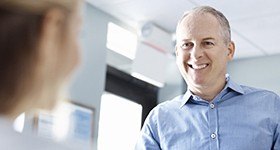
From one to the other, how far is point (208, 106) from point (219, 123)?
0.22ft

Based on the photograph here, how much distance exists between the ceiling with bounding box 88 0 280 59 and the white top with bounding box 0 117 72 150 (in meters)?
2.56

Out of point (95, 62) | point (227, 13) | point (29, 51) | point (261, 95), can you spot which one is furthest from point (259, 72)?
point (29, 51)

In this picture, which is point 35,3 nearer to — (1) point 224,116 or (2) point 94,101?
(1) point 224,116

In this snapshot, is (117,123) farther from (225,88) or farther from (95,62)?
(225,88)

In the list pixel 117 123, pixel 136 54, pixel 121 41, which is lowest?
pixel 117 123

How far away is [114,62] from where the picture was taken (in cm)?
321

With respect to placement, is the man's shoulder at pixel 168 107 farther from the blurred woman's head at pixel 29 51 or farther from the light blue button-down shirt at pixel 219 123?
the blurred woman's head at pixel 29 51

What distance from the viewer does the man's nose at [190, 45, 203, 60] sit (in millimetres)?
1400

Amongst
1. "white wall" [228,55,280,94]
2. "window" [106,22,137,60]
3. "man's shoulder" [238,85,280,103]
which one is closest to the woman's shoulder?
"man's shoulder" [238,85,280,103]

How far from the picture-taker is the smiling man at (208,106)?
134cm

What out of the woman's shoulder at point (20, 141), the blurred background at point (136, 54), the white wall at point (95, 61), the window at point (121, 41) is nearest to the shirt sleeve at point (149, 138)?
the woman's shoulder at point (20, 141)

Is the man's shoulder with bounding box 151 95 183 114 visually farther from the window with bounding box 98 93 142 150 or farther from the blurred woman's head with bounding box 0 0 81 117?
the window with bounding box 98 93 142 150

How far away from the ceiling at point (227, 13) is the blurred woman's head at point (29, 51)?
2544mm

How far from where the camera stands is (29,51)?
11.8 inches
